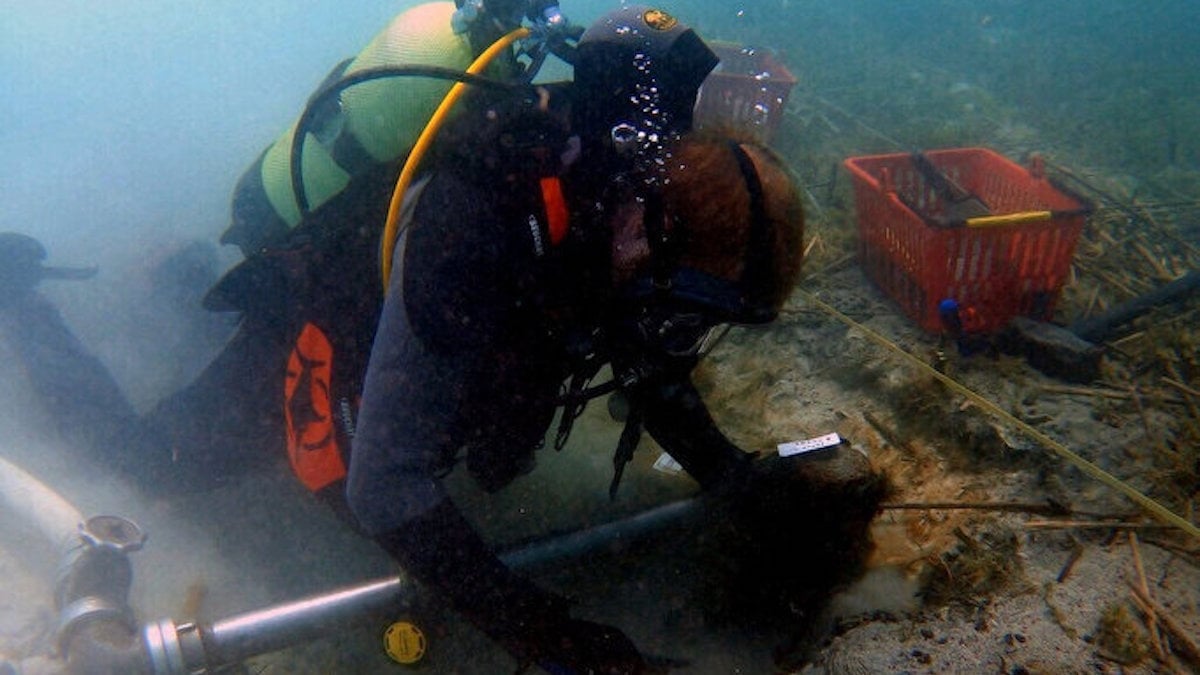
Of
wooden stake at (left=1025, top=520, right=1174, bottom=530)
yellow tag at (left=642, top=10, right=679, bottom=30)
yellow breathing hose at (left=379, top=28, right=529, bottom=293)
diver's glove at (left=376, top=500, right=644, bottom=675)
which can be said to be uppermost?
yellow tag at (left=642, top=10, right=679, bottom=30)

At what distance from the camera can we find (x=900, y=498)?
8.86 feet

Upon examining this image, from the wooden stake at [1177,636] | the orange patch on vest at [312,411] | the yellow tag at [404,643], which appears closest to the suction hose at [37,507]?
the orange patch on vest at [312,411]

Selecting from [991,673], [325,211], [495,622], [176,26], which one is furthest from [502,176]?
[176,26]

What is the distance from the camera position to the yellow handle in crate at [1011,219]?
10.6 ft

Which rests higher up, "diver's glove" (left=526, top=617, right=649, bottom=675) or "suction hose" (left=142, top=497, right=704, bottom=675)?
"diver's glove" (left=526, top=617, right=649, bottom=675)

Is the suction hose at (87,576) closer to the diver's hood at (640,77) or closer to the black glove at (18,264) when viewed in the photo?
the black glove at (18,264)

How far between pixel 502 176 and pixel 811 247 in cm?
384

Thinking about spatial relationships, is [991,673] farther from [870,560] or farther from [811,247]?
[811,247]

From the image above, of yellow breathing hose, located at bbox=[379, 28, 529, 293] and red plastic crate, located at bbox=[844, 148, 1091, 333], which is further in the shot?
red plastic crate, located at bbox=[844, 148, 1091, 333]

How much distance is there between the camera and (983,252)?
3.48 m

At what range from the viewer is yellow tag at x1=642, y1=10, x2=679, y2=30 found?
1.75 metres

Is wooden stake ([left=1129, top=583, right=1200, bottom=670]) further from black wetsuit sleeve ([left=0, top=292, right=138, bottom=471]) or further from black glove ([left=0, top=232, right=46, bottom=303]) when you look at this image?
black glove ([left=0, top=232, right=46, bottom=303])

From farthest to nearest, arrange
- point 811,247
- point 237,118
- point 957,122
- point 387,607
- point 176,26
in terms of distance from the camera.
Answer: point 176,26 < point 237,118 < point 957,122 < point 811,247 < point 387,607

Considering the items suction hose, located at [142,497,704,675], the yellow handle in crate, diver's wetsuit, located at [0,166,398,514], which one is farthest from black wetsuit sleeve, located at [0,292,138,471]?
the yellow handle in crate
